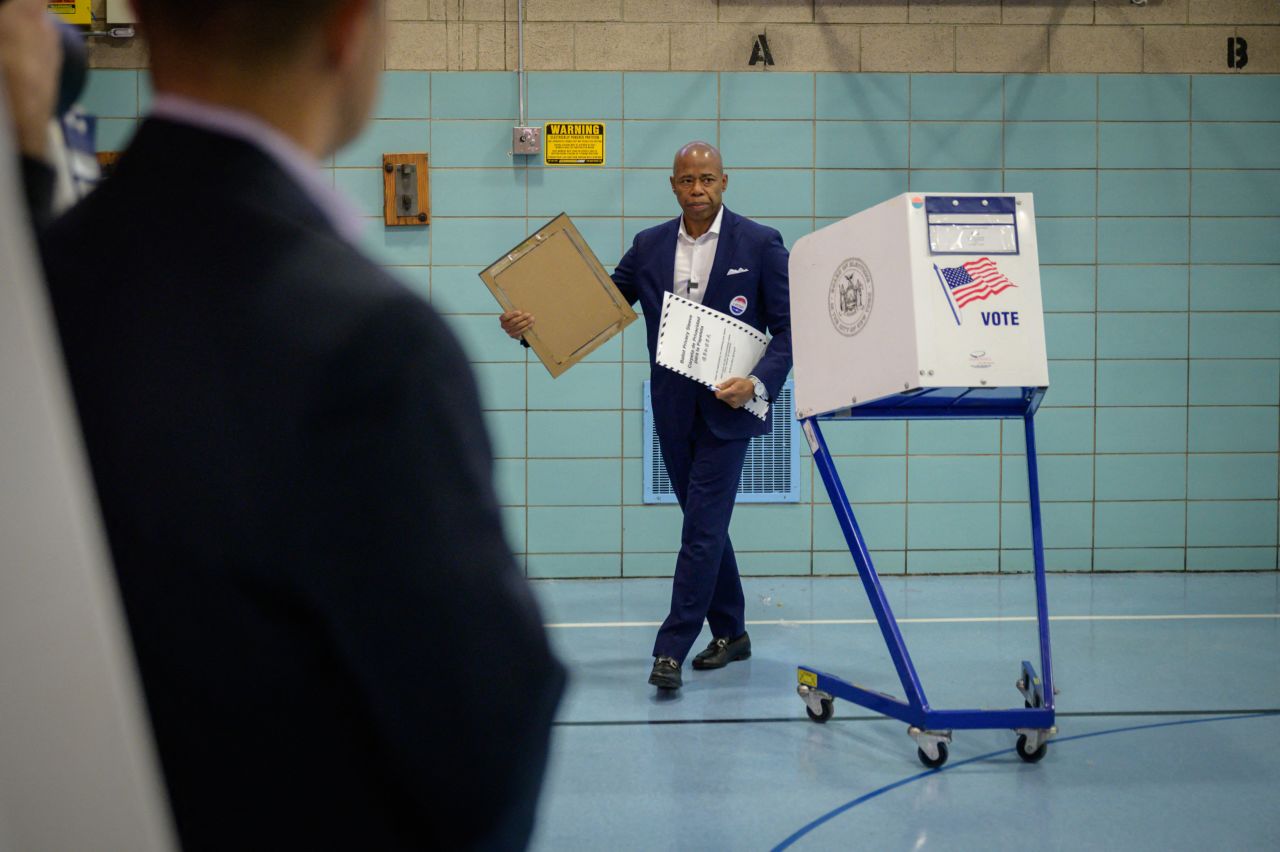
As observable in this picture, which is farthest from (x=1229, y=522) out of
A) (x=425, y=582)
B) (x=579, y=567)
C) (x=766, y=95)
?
(x=425, y=582)

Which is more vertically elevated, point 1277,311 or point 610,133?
point 610,133

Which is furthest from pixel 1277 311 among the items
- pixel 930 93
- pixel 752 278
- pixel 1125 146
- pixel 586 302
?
pixel 586 302

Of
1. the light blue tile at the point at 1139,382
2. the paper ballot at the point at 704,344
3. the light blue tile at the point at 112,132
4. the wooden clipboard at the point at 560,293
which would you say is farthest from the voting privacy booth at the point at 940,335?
the light blue tile at the point at 112,132

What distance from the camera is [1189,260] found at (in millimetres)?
5730

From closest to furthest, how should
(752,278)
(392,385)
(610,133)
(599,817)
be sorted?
1. (392,385)
2. (599,817)
3. (752,278)
4. (610,133)

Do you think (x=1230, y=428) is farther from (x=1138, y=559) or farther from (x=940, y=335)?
(x=940, y=335)

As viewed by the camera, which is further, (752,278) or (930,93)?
(930,93)

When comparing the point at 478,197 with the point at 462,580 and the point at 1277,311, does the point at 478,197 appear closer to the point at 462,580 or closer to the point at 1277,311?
the point at 1277,311

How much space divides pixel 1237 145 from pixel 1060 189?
3.03 ft

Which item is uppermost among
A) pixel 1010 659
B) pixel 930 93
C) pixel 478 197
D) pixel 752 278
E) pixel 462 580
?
pixel 930 93

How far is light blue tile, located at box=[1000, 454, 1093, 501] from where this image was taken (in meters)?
5.70

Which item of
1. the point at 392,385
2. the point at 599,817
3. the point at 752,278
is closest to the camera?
the point at 392,385

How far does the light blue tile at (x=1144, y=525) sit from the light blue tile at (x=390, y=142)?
3894 millimetres

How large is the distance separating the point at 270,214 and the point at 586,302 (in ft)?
10.7
